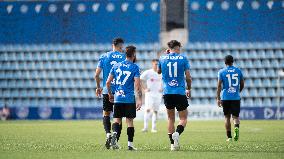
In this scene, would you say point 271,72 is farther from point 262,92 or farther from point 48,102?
point 48,102

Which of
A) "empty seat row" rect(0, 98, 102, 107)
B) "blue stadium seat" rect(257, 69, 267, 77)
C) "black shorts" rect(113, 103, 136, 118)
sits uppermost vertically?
"blue stadium seat" rect(257, 69, 267, 77)

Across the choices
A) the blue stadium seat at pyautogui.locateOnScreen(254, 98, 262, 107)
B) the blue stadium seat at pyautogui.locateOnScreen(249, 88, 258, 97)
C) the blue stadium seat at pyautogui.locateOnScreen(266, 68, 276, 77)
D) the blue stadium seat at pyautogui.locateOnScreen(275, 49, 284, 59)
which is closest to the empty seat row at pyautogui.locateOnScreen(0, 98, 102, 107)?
the blue stadium seat at pyautogui.locateOnScreen(249, 88, 258, 97)

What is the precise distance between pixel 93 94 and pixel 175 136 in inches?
1083

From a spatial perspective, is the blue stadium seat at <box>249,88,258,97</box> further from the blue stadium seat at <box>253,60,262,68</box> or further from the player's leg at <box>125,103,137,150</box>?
the player's leg at <box>125,103,137,150</box>

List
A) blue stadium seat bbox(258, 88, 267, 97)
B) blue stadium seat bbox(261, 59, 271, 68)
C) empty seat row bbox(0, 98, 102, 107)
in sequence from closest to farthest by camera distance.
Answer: blue stadium seat bbox(258, 88, 267, 97) → blue stadium seat bbox(261, 59, 271, 68) → empty seat row bbox(0, 98, 102, 107)

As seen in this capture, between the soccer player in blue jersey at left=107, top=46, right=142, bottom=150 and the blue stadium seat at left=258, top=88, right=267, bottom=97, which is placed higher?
the blue stadium seat at left=258, top=88, right=267, bottom=97

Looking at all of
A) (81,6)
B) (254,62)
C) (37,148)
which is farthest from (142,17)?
(37,148)

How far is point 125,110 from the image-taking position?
1349cm

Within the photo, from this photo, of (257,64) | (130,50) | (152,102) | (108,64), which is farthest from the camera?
(257,64)

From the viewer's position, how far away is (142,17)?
133 feet

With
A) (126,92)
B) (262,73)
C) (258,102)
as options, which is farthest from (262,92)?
(126,92)

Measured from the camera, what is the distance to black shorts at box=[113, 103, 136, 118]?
1345 centimetres

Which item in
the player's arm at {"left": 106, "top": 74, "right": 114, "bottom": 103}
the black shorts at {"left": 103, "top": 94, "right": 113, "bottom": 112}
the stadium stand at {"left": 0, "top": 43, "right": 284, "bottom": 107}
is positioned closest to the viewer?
the player's arm at {"left": 106, "top": 74, "right": 114, "bottom": 103}

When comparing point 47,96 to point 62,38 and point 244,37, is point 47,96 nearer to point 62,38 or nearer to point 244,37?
point 62,38
